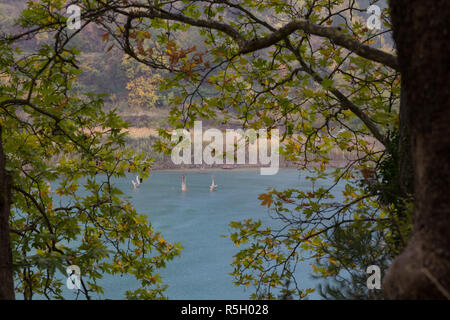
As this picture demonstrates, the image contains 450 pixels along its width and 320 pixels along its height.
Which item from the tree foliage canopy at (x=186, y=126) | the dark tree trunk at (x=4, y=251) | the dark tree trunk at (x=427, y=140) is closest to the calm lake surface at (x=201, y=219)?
the tree foliage canopy at (x=186, y=126)

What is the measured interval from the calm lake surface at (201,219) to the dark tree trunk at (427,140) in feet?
23.5

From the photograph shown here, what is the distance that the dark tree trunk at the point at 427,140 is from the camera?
3.50ft

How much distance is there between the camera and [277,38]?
214cm

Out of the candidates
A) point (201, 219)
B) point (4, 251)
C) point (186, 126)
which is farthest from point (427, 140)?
point (201, 219)

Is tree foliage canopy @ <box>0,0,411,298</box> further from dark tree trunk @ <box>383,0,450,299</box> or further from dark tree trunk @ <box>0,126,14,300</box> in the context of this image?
dark tree trunk @ <box>383,0,450,299</box>

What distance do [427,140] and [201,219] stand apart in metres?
18.8

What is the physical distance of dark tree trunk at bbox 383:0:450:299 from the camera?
107 cm

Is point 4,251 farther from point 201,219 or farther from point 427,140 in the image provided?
point 201,219

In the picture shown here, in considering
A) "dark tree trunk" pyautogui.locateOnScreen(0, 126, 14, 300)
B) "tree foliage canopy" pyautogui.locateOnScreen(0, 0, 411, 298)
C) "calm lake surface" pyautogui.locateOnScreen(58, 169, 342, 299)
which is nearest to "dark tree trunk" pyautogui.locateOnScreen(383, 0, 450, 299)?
"tree foliage canopy" pyautogui.locateOnScreen(0, 0, 411, 298)

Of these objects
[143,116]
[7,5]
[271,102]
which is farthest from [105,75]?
[271,102]

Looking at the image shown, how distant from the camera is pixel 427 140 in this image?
3.65ft

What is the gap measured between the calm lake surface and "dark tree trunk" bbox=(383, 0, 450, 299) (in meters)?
7.16

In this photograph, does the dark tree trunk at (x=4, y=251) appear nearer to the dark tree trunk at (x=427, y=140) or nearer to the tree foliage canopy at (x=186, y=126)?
the tree foliage canopy at (x=186, y=126)
